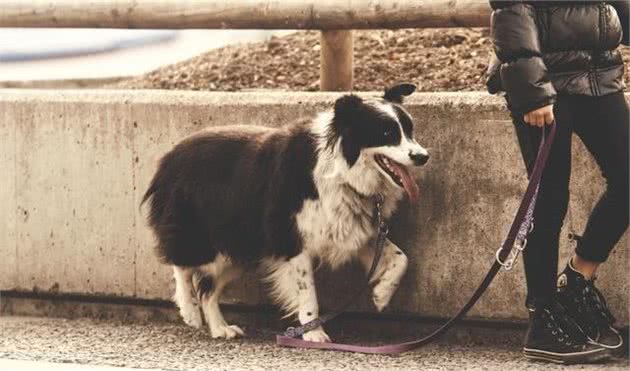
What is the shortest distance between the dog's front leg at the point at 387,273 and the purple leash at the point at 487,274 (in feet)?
0.31

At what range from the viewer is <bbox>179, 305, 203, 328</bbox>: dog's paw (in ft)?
24.1

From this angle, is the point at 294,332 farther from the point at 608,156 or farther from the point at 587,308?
the point at 608,156

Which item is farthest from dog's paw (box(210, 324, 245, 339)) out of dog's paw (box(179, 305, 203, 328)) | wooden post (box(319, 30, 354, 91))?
wooden post (box(319, 30, 354, 91))

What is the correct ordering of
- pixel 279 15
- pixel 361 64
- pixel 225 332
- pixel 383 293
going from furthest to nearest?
pixel 361 64 < pixel 279 15 < pixel 225 332 < pixel 383 293

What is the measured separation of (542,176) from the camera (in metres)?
5.83

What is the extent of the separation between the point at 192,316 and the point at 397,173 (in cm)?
152

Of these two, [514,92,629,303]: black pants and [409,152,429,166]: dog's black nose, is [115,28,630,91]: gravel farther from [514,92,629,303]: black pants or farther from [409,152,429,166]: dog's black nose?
[514,92,629,303]: black pants

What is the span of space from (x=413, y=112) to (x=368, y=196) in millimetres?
512

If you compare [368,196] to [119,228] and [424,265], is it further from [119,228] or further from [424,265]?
[119,228]

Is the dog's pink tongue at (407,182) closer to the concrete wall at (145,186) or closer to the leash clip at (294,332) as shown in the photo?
the concrete wall at (145,186)

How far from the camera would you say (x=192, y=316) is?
736 cm

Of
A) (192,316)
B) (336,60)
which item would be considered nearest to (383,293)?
(192,316)

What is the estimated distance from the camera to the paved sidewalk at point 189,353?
6.18m

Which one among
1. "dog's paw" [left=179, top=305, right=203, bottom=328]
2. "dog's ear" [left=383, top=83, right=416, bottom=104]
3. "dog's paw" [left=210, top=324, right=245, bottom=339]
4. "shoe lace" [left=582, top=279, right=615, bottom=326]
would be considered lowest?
"dog's paw" [left=210, top=324, right=245, bottom=339]
